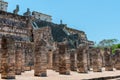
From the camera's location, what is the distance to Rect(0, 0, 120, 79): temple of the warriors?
15539mm

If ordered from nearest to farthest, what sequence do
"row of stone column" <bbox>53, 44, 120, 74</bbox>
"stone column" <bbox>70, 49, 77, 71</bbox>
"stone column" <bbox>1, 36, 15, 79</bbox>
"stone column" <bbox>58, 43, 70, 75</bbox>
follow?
"stone column" <bbox>1, 36, 15, 79</bbox> < "stone column" <bbox>58, 43, 70, 75</bbox> < "row of stone column" <bbox>53, 44, 120, 74</bbox> < "stone column" <bbox>70, 49, 77, 71</bbox>

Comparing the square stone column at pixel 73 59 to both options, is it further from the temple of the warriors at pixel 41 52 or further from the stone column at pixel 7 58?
the stone column at pixel 7 58

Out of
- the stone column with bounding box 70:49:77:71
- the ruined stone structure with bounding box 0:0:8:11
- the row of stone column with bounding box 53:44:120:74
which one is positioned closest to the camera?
the row of stone column with bounding box 53:44:120:74

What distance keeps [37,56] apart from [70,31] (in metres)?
35.5

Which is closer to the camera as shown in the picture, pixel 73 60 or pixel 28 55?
pixel 73 60

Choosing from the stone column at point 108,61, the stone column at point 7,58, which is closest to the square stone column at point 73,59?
the stone column at point 108,61

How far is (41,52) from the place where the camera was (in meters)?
18.0

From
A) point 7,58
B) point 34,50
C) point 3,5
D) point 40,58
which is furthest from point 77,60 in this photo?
point 3,5

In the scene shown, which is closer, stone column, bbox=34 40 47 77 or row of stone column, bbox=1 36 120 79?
row of stone column, bbox=1 36 120 79

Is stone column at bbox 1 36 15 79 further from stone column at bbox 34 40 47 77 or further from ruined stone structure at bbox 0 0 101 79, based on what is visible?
stone column at bbox 34 40 47 77

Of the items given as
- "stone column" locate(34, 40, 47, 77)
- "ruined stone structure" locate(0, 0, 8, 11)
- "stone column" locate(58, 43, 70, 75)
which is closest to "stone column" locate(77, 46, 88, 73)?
"stone column" locate(58, 43, 70, 75)

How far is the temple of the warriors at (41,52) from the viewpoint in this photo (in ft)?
51.0

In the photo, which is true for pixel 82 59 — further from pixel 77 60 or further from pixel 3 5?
pixel 3 5

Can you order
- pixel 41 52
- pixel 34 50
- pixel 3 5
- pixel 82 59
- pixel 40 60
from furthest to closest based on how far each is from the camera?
pixel 3 5 < pixel 34 50 < pixel 82 59 < pixel 40 60 < pixel 41 52
